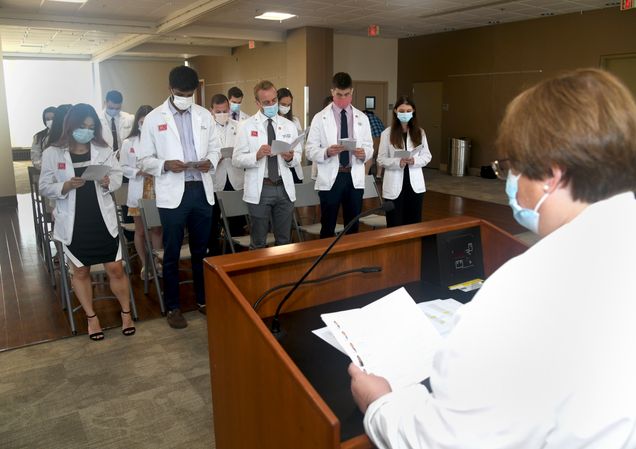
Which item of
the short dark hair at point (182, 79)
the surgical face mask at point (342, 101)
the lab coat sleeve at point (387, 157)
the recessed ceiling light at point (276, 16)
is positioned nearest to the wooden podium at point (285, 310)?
the short dark hair at point (182, 79)

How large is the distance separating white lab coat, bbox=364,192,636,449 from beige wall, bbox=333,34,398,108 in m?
11.2

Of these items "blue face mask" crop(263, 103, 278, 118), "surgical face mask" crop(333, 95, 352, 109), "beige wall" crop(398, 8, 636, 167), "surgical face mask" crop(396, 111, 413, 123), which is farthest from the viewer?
"beige wall" crop(398, 8, 636, 167)

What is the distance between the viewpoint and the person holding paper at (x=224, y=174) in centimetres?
466

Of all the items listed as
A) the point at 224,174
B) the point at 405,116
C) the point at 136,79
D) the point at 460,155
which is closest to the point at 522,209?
the point at 405,116

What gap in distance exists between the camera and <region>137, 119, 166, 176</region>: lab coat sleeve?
328cm

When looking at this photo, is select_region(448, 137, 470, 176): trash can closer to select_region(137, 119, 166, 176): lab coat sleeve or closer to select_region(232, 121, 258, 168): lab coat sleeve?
select_region(232, 121, 258, 168): lab coat sleeve

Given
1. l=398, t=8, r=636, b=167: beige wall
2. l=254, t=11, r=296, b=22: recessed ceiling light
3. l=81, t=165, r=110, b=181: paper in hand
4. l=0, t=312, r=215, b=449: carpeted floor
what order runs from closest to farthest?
l=0, t=312, r=215, b=449: carpeted floor → l=81, t=165, r=110, b=181: paper in hand → l=398, t=8, r=636, b=167: beige wall → l=254, t=11, r=296, b=22: recessed ceiling light

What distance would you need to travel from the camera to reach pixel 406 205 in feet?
14.1

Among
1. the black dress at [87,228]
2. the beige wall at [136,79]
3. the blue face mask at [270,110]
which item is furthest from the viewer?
the beige wall at [136,79]

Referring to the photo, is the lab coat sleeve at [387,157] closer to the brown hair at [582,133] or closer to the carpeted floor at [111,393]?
the carpeted floor at [111,393]

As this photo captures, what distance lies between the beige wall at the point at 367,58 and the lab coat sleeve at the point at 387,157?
24.6 ft

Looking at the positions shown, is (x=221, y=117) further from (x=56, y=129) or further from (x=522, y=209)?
(x=522, y=209)

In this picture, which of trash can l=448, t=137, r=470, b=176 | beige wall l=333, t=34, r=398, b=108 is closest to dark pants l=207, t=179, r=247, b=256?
trash can l=448, t=137, r=470, b=176

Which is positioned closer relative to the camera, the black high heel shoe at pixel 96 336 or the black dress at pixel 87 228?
the black dress at pixel 87 228
